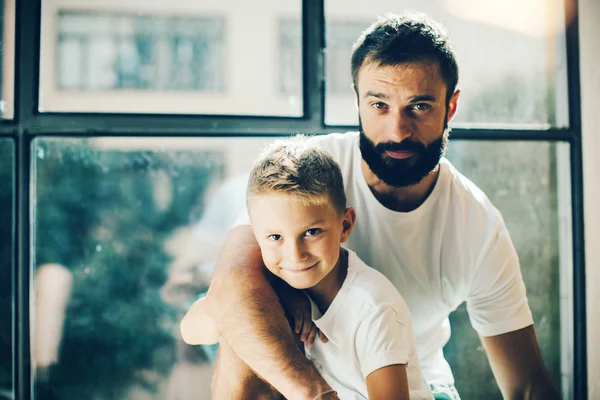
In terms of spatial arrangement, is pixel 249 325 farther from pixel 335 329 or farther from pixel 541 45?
pixel 541 45

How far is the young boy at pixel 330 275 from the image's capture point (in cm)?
92

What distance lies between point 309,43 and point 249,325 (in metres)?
0.86

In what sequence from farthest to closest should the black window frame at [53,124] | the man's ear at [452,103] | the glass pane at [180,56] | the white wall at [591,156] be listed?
the white wall at [591,156] → the glass pane at [180,56] → the black window frame at [53,124] → the man's ear at [452,103]

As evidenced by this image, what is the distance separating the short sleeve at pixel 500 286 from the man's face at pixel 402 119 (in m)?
0.26

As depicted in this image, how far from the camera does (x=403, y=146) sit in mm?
1072

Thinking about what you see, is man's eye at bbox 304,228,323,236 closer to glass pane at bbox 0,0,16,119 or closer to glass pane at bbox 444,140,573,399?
glass pane at bbox 444,140,573,399

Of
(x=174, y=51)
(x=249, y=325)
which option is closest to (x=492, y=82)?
(x=174, y=51)

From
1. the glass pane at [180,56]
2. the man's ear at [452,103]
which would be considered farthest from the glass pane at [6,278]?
the man's ear at [452,103]

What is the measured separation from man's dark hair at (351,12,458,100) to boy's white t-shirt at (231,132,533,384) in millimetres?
235

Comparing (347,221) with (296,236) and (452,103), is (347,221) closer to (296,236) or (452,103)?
(296,236)

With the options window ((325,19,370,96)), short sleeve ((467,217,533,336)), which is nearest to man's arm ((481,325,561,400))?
short sleeve ((467,217,533,336))

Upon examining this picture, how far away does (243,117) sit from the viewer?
1.40 meters

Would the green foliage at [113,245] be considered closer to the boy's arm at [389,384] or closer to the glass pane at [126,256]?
the glass pane at [126,256]

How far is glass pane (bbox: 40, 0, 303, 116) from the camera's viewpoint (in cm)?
145
